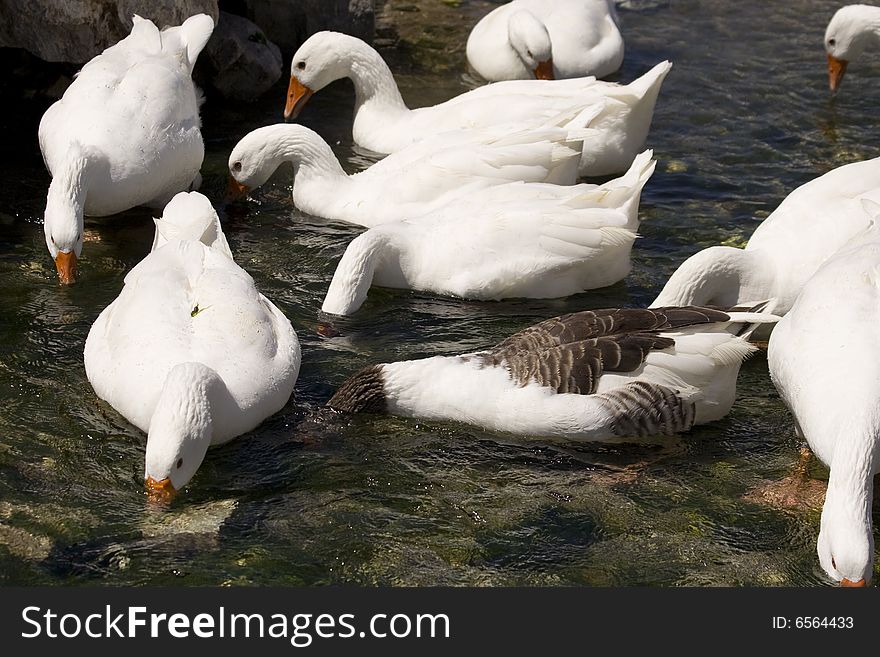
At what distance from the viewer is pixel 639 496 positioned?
5820 millimetres

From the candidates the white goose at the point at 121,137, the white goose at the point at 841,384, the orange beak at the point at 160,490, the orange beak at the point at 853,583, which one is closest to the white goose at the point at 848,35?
the white goose at the point at 841,384

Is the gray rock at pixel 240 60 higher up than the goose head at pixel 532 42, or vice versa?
the goose head at pixel 532 42

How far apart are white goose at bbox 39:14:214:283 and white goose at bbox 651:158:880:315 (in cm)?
340

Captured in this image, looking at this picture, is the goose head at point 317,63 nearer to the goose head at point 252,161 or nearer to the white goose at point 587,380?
the goose head at point 252,161

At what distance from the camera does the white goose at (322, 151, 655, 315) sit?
7664 millimetres

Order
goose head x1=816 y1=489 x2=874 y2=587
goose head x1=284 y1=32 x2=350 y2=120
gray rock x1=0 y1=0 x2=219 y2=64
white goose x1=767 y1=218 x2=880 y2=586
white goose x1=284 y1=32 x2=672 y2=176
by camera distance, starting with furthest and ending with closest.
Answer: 1. goose head x1=284 y1=32 x2=350 y2=120
2. gray rock x1=0 y1=0 x2=219 y2=64
3. white goose x1=284 y1=32 x2=672 y2=176
4. white goose x1=767 y1=218 x2=880 y2=586
5. goose head x1=816 y1=489 x2=874 y2=587

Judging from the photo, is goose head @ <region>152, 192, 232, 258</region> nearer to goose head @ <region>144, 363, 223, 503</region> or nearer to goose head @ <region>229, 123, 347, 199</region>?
goose head @ <region>144, 363, 223, 503</region>

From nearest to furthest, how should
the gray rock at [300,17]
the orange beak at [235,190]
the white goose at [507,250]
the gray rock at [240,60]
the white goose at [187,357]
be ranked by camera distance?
the white goose at [187,357] < the white goose at [507,250] < the orange beak at [235,190] < the gray rock at [240,60] < the gray rock at [300,17]

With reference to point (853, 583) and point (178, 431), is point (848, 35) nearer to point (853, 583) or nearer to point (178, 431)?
point (853, 583)

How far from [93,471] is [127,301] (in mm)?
979

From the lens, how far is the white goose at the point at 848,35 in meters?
10.6

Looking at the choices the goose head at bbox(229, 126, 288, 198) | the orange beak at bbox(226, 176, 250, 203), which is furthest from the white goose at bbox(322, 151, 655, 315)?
the orange beak at bbox(226, 176, 250, 203)

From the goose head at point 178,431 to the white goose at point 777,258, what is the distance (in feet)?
9.07

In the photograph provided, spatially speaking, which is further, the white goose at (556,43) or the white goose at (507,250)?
the white goose at (556,43)
